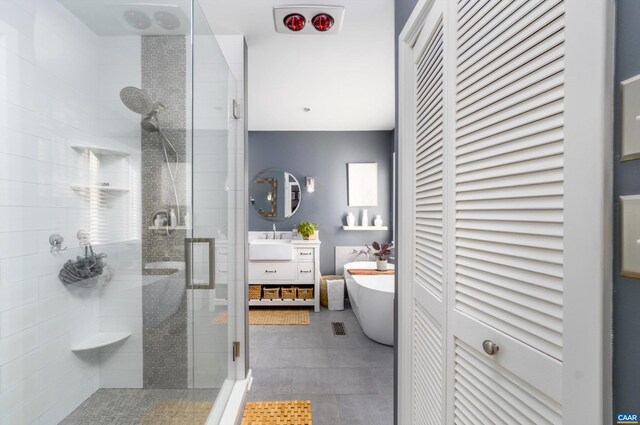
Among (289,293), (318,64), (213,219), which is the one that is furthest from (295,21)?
(289,293)

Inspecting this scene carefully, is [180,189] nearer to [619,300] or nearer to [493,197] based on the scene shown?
[493,197]

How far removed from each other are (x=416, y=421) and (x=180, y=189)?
149 centimetres

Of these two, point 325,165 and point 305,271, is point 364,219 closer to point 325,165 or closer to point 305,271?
point 325,165

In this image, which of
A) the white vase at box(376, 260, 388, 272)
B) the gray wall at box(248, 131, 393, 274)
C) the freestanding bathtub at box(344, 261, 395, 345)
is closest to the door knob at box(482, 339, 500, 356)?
the freestanding bathtub at box(344, 261, 395, 345)

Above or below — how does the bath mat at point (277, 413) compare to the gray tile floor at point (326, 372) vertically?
above

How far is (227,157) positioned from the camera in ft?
6.68

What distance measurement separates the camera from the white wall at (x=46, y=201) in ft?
2.98

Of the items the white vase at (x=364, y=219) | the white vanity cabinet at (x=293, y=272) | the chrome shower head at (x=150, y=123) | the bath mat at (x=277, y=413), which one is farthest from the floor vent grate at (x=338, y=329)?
the chrome shower head at (x=150, y=123)

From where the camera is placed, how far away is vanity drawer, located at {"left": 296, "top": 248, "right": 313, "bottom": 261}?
3.80 metres

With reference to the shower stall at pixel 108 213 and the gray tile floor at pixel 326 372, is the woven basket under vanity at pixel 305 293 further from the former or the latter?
the shower stall at pixel 108 213

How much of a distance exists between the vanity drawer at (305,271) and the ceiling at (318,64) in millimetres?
1815

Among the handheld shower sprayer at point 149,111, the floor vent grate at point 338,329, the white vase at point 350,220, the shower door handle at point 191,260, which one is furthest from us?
the white vase at point 350,220

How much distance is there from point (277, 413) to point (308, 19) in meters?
2.39

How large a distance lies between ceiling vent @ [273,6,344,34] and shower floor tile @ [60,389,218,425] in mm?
2007
